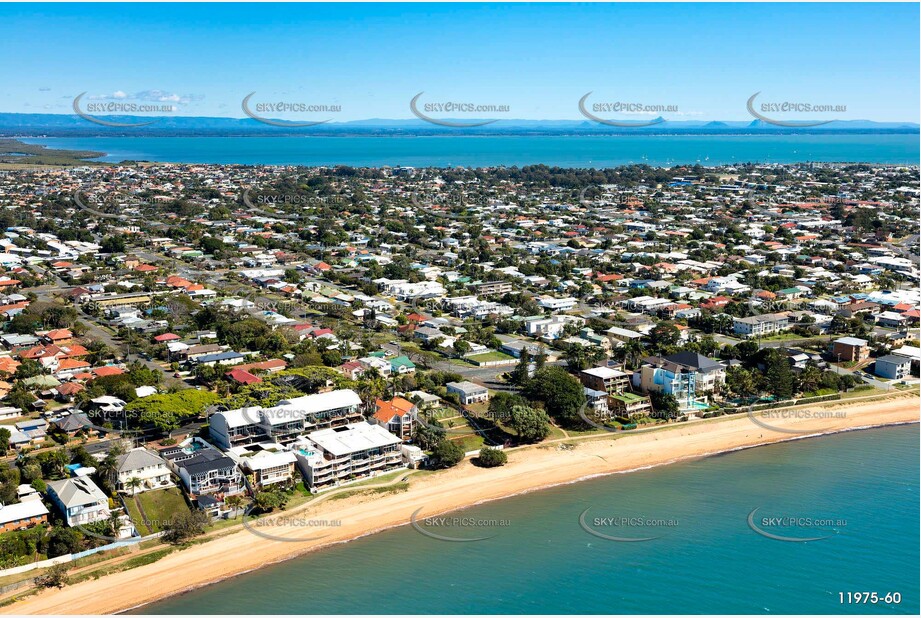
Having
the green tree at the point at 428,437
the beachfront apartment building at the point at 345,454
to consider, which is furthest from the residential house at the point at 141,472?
the green tree at the point at 428,437

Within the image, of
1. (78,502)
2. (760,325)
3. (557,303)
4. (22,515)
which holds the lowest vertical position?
(22,515)

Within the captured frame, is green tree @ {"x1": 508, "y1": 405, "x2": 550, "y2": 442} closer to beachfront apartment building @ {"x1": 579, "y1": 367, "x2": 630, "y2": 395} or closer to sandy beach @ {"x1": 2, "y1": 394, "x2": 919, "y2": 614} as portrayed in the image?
sandy beach @ {"x1": 2, "y1": 394, "x2": 919, "y2": 614}

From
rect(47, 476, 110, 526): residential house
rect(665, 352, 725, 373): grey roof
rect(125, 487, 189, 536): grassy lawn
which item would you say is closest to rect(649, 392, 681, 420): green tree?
rect(665, 352, 725, 373): grey roof

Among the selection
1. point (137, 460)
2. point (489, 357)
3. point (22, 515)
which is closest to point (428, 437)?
point (137, 460)

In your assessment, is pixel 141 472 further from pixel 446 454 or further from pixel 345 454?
pixel 446 454

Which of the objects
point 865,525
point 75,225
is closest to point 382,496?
point 865,525
